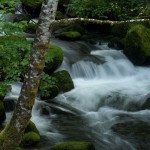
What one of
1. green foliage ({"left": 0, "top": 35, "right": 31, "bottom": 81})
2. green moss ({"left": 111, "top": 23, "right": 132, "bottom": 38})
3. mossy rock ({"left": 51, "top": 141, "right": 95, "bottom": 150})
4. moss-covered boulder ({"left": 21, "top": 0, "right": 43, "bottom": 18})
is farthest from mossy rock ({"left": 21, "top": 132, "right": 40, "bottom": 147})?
moss-covered boulder ({"left": 21, "top": 0, "right": 43, "bottom": 18})

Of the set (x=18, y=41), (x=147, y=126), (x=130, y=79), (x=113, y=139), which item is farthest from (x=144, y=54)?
(x=18, y=41)

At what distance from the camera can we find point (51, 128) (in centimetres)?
1053

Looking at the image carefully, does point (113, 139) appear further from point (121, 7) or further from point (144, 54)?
point (121, 7)

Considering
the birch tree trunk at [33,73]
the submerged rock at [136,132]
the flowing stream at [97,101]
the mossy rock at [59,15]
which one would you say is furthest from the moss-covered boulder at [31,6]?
the birch tree trunk at [33,73]

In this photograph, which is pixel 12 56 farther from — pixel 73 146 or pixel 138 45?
pixel 138 45

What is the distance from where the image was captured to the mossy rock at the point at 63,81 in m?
13.2

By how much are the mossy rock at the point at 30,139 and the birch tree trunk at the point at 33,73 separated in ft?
10.0

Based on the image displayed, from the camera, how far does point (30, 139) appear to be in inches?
351

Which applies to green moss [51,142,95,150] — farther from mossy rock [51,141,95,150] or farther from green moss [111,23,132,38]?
green moss [111,23,132,38]

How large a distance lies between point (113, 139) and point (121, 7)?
9627 mm

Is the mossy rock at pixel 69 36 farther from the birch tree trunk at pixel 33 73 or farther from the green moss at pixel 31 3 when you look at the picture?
the birch tree trunk at pixel 33 73

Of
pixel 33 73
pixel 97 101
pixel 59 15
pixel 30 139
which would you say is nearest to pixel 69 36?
pixel 59 15

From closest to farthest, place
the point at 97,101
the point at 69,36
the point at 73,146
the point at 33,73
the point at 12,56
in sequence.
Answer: the point at 33,73
the point at 12,56
the point at 73,146
the point at 97,101
the point at 69,36

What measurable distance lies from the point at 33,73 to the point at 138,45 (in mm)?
11351
